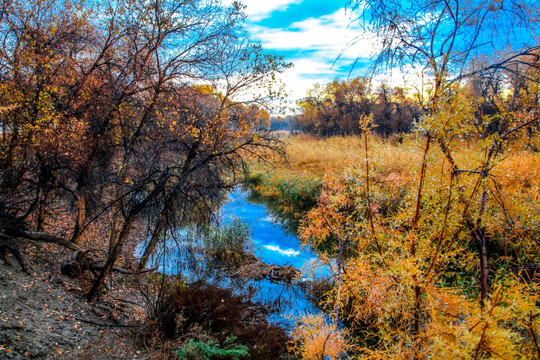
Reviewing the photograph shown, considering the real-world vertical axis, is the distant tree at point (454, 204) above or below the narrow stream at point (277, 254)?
above

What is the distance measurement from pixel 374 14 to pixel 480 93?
0.94m

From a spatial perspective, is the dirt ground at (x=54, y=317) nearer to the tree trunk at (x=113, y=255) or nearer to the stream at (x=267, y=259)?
the tree trunk at (x=113, y=255)

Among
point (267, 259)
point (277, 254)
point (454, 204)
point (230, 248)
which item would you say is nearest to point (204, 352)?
point (454, 204)

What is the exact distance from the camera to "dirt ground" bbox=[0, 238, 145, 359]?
3.57 metres

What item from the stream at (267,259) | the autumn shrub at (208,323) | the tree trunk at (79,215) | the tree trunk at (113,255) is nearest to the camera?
the autumn shrub at (208,323)

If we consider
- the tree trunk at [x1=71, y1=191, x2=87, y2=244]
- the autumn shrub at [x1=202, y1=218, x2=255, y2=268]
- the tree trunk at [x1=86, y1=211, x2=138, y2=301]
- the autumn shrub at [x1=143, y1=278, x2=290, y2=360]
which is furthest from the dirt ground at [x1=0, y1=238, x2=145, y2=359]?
the autumn shrub at [x1=202, y1=218, x2=255, y2=268]

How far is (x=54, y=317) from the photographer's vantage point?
14.6 ft

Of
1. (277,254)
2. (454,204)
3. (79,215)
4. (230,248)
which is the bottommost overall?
(277,254)

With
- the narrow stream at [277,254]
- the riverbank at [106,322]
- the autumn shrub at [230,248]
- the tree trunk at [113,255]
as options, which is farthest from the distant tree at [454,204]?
the autumn shrub at [230,248]

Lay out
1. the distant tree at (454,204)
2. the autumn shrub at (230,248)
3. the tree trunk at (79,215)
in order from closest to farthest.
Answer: the distant tree at (454,204)
the tree trunk at (79,215)
the autumn shrub at (230,248)

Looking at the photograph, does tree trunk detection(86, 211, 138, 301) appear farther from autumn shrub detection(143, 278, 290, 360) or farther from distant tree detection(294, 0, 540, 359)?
distant tree detection(294, 0, 540, 359)

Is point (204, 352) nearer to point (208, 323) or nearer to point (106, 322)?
point (208, 323)

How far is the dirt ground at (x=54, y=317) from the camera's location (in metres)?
3.57

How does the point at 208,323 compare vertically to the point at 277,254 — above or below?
above
